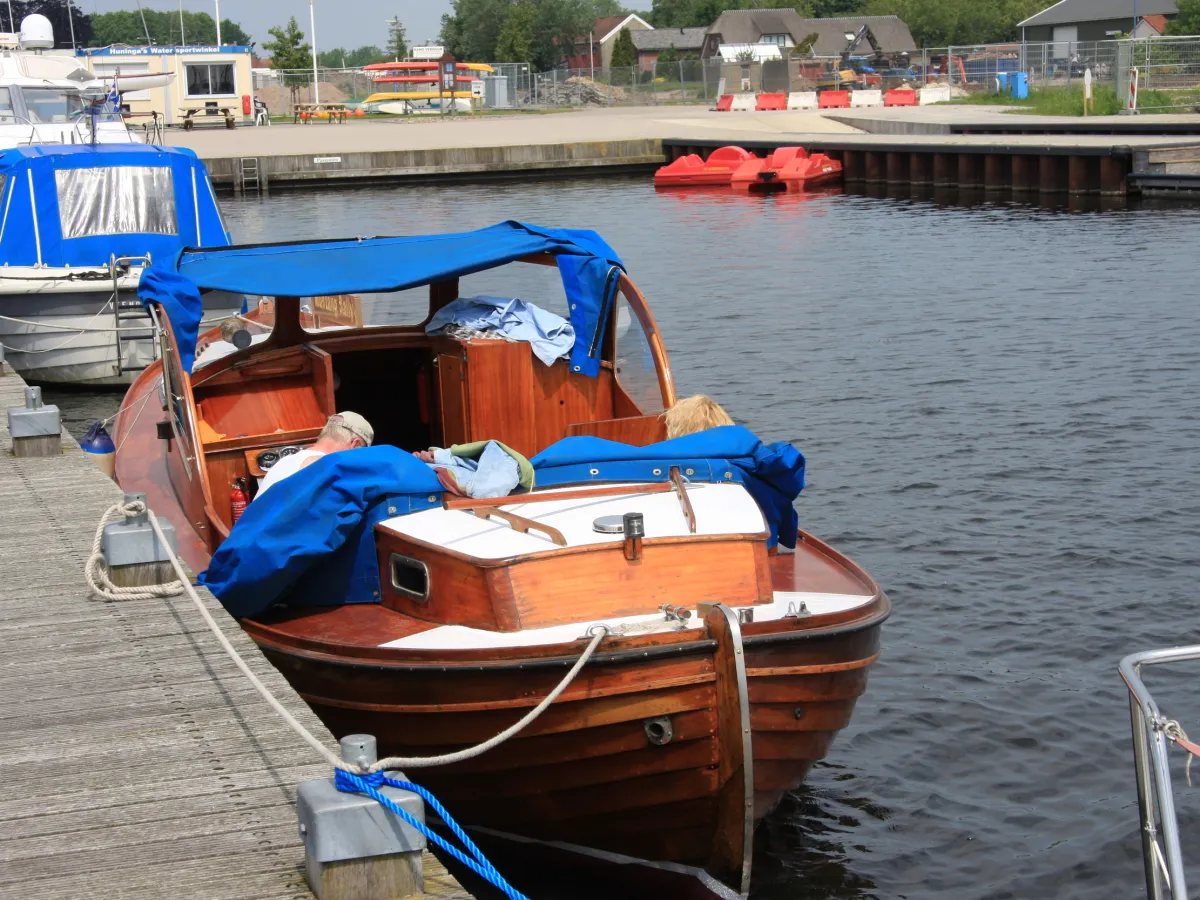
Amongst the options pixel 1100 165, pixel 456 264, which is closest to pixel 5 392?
pixel 456 264

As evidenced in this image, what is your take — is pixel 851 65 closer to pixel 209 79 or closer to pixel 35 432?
pixel 209 79

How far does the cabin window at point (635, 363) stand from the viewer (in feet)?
28.6

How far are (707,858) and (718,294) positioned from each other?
1706cm

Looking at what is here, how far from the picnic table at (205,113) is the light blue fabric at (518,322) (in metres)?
49.1

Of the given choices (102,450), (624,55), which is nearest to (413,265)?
(102,450)

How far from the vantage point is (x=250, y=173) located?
41.3 meters

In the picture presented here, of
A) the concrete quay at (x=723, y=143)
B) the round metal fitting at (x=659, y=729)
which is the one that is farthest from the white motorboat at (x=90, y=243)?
the concrete quay at (x=723, y=143)

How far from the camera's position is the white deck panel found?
21.4 ft

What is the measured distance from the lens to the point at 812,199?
123 feet

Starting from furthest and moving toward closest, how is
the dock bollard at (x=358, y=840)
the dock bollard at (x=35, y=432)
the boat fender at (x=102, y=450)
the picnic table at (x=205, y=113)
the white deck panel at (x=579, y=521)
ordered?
the picnic table at (x=205, y=113) < the boat fender at (x=102, y=450) < the dock bollard at (x=35, y=432) < the white deck panel at (x=579, y=521) < the dock bollard at (x=358, y=840)

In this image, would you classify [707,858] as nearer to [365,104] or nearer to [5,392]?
[5,392]

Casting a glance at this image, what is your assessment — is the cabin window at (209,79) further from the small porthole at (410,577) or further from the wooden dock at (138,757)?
the small porthole at (410,577)

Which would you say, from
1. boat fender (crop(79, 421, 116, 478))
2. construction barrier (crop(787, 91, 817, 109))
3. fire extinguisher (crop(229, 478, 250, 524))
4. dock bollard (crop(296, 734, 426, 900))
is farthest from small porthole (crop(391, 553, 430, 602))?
construction barrier (crop(787, 91, 817, 109))

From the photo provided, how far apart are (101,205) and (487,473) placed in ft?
42.9
